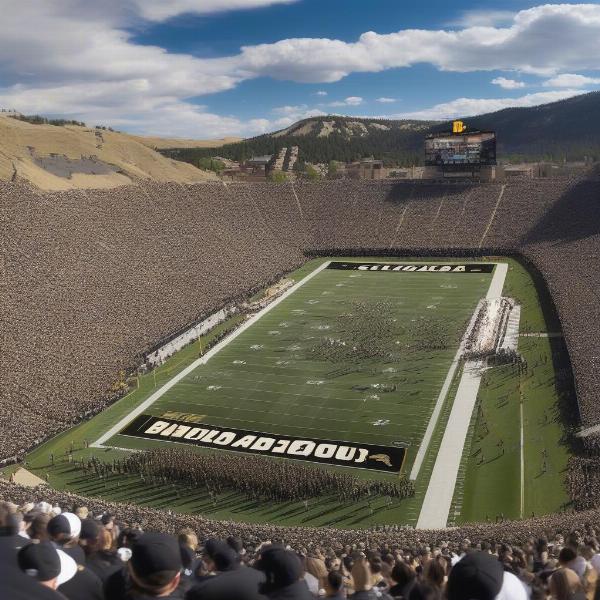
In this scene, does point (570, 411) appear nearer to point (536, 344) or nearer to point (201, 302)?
point (536, 344)

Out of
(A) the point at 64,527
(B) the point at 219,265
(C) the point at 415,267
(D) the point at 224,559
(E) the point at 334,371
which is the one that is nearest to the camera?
(D) the point at 224,559

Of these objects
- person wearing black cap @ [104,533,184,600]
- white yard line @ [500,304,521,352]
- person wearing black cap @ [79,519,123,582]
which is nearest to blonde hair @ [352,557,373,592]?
person wearing black cap @ [104,533,184,600]

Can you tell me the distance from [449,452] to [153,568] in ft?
68.8

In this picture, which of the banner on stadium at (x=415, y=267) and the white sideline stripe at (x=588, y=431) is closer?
the white sideline stripe at (x=588, y=431)

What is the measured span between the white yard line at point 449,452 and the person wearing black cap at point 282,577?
16.0m

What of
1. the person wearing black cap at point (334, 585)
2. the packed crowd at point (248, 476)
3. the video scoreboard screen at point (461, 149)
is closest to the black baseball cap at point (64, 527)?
the person wearing black cap at point (334, 585)

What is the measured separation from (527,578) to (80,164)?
64.8 meters

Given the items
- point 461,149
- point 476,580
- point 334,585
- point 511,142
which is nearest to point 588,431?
point 334,585

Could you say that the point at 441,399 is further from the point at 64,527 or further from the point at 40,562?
the point at 40,562

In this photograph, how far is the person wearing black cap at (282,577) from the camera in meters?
4.50

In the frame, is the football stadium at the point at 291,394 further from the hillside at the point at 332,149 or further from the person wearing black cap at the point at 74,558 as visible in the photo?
the hillside at the point at 332,149

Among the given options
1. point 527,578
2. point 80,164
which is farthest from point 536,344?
point 80,164

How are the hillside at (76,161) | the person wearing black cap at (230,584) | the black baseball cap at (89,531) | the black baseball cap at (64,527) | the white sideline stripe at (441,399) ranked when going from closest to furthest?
the person wearing black cap at (230,584) → the black baseball cap at (64,527) → the black baseball cap at (89,531) → the white sideline stripe at (441,399) → the hillside at (76,161)

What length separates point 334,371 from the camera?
32438 millimetres
